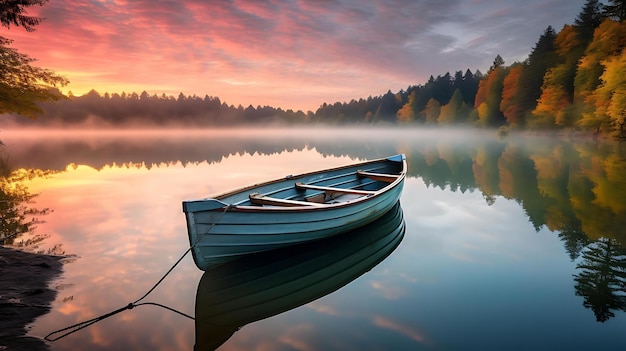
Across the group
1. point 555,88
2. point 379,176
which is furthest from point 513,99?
point 379,176

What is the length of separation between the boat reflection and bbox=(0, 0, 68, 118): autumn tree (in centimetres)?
1469

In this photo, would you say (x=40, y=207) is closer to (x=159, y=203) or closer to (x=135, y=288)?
(x=159, y=203)

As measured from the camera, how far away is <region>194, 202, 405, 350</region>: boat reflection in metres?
6.33

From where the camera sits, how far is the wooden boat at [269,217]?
7.21 m

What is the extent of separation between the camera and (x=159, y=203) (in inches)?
622

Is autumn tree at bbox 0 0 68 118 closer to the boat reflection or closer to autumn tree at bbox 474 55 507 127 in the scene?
the boat reflection

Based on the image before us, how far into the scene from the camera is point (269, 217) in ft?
25.7

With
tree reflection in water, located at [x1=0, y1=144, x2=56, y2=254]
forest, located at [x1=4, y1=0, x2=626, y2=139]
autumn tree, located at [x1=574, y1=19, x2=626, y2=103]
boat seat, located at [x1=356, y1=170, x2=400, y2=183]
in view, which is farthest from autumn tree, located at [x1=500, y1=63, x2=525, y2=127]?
tree reflection in water, located at [x1=0, y1=144, x2=56, y2=254]

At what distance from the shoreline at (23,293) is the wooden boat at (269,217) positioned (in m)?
2.65

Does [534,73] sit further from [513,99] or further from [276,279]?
[276,279]

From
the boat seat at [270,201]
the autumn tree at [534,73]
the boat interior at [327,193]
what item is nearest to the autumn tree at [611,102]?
the autumn tree at [534,73]

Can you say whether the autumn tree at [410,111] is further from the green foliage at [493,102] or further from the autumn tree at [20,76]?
the autumn tree at [20,76]

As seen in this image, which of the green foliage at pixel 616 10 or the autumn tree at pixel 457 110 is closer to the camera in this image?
the green foliage at pixel 616 10

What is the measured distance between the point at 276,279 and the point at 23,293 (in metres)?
4.50
